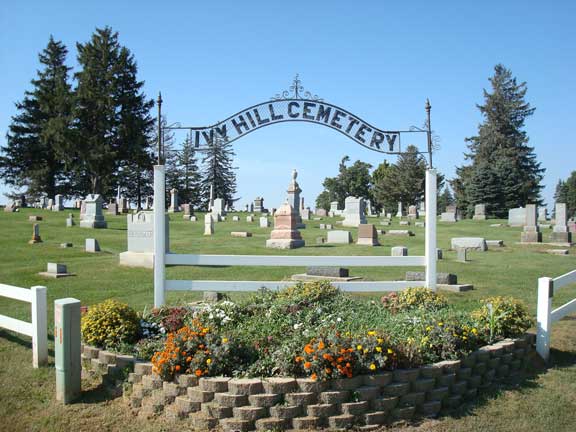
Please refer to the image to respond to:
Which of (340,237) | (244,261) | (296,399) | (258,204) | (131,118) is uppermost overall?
(131,118)

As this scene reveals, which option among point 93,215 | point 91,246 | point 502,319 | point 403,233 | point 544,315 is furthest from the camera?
point 93,215

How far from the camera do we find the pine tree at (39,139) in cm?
5400

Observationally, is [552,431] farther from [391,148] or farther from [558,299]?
[558,299]

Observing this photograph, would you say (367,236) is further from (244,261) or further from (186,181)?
(186,181)

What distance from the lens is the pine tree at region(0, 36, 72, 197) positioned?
54000mm

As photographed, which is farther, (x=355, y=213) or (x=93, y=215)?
(x=355, y=213)

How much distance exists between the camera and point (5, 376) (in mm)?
6746

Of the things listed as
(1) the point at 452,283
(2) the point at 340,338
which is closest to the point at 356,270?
(1) the point at 452,283

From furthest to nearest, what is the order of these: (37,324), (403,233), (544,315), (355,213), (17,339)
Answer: (355,213) → (403,233) → (17,339) → (544,315) → (37,324)

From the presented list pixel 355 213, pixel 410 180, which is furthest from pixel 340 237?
pixel 410 180

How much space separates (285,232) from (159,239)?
14.0m

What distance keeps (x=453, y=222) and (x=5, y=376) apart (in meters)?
36.0

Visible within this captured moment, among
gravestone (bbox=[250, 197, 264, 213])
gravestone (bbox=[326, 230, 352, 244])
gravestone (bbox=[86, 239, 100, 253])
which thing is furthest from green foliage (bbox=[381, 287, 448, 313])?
gravestone (bbox=[250, 197, 264, 213])

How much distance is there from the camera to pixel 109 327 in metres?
6.82
